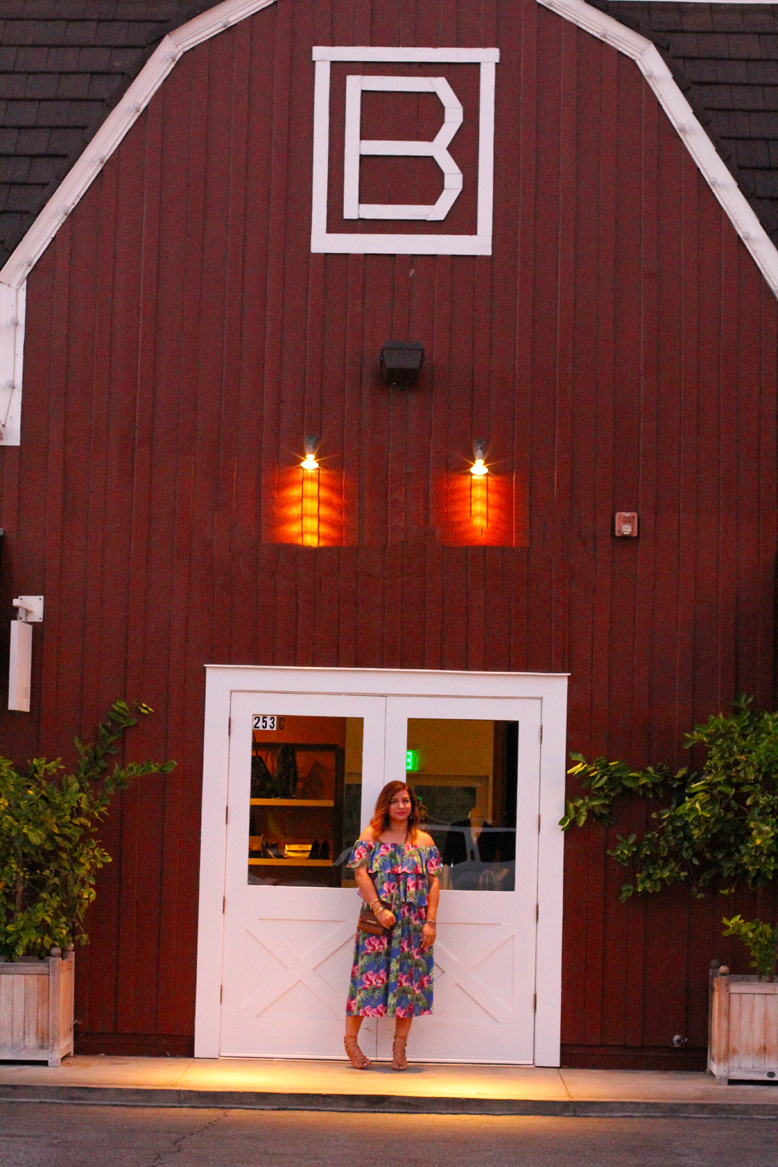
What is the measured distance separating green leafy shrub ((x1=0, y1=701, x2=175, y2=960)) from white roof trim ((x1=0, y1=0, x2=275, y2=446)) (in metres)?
2.06

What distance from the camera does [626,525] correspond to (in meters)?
9.13

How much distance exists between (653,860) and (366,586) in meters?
2.39

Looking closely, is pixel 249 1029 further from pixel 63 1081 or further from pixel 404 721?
pixel 404 721

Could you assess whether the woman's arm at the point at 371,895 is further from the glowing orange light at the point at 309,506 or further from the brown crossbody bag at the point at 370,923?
the glowing orange light at the point at 309,506

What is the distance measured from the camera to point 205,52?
947cm

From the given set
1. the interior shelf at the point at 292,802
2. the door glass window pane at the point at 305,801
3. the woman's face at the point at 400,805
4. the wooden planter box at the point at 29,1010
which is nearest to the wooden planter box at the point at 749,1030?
the woman's face at the point at 400,805

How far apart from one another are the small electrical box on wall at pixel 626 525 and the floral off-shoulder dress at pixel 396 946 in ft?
7.51

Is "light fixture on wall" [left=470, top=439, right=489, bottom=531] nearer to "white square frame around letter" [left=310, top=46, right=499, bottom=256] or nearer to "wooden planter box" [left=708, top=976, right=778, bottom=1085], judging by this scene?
"white square frame around letter" [left=310, top=46, right=499, bottom=256]

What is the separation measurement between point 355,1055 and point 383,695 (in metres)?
2.10

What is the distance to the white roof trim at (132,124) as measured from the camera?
9289 millimetres

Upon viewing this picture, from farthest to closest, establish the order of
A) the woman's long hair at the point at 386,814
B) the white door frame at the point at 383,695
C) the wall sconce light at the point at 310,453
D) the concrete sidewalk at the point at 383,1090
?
the wall sconce light at the point at 310,453
the white door frame at the point at 383,695
the woman's long hair at the point at 386,814
the concrete sidewalk at the point at 383,1090

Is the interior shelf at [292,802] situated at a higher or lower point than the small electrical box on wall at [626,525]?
lower

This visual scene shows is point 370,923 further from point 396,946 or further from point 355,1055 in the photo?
point 355,1055

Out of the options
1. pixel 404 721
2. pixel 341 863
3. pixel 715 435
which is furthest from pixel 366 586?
pixel 715 435
